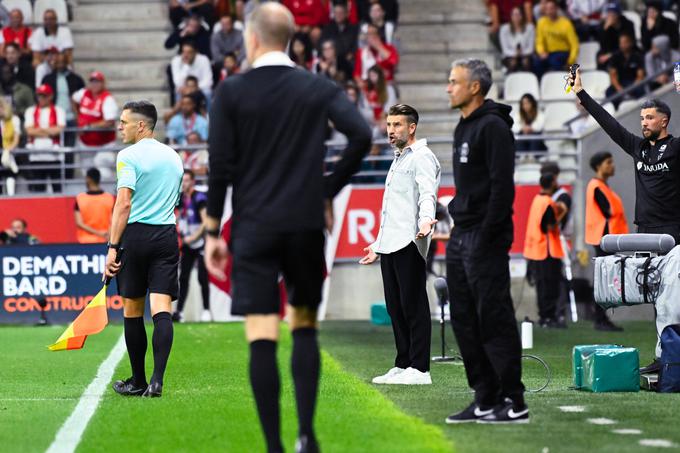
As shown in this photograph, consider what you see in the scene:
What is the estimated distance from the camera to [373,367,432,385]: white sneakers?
10.7m

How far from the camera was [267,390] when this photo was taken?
659 centimetres

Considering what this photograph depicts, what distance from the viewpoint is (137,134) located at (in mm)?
10109

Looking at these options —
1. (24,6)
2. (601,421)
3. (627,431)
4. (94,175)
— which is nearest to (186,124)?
(94,175)

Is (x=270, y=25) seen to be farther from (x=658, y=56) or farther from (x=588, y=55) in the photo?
(x=588, y=55)

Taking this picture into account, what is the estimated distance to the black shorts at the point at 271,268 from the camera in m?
6.68

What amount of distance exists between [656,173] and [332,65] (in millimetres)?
12875

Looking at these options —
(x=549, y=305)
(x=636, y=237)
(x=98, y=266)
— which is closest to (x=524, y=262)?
(x=549, y=305)

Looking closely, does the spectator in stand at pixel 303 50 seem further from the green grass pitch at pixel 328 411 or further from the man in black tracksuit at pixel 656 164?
the man in black tracksuit at pixel 656 164

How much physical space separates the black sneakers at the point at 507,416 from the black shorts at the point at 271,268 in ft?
6.09

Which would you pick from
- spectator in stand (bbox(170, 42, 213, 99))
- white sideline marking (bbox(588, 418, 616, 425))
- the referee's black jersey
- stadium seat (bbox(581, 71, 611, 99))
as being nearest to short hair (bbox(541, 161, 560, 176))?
stadium seat (bbox(581, 71, 611, 99))

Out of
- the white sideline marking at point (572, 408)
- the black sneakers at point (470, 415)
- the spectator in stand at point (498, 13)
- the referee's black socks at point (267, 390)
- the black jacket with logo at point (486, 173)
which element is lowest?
the white sideline marking at point (572, 408)

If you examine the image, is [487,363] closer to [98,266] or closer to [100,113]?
[98,266]

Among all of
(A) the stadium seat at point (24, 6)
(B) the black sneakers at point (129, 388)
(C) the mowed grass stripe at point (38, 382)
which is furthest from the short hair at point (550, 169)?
(A) the stadium seat at point (24, 6)

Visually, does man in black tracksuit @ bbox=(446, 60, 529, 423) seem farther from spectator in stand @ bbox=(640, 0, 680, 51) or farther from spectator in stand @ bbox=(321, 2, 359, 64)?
spectator in stand @ bbox=(321, 2, 359, 64)
